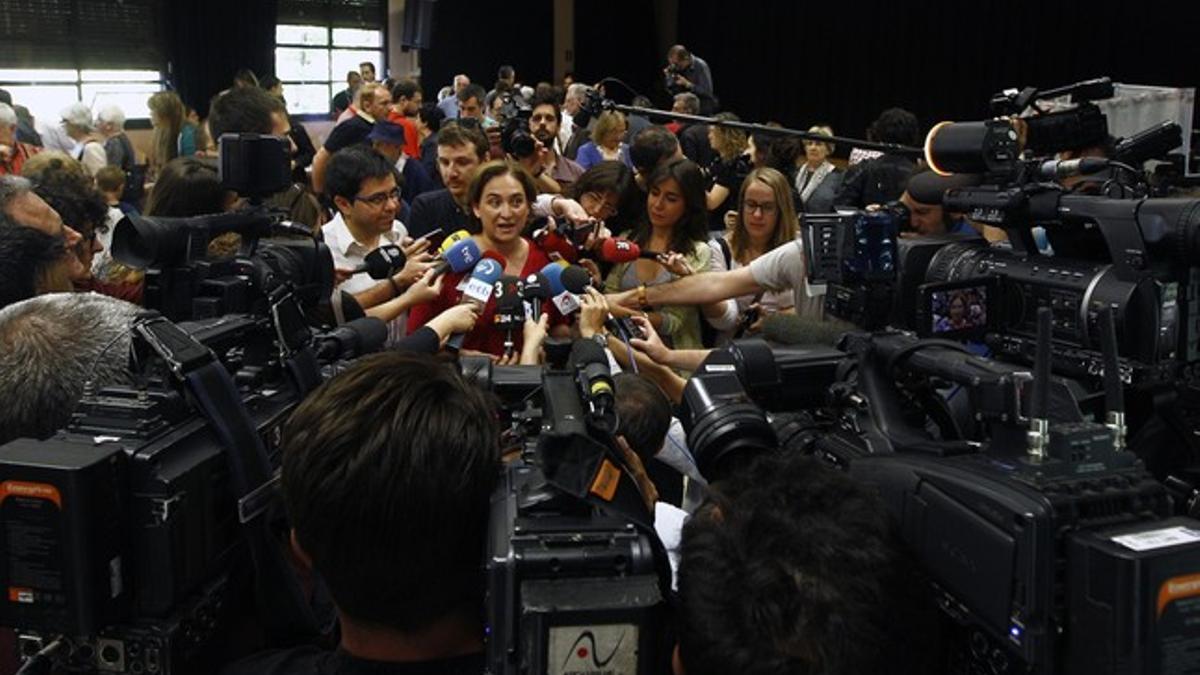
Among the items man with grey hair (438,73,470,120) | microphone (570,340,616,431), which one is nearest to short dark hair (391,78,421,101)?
man with grey hair (438,73,470,120)

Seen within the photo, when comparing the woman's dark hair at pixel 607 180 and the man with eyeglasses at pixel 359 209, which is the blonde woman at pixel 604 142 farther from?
the man with eyeglasses at pixel 359 209

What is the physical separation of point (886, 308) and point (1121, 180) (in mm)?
704

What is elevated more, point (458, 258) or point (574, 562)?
point (458, 258)

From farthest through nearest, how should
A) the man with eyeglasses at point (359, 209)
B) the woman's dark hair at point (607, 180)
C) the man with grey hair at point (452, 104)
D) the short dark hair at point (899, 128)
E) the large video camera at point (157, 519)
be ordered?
the man with grey hair at point (452, 104)
the short dark hair at point (899, 128)
the woman's dark hair at point (607, 180)
the man with eyeglasses at point (359, 209)
the large video camera at point (157, 519)

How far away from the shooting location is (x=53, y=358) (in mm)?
1253

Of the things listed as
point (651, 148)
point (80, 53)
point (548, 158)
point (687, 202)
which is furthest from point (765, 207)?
point (80, 53)

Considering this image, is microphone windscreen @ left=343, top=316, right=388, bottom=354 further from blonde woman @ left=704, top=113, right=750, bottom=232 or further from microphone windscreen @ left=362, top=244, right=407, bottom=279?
blonde woman @ left=704, top=113, right=750, bottom=232

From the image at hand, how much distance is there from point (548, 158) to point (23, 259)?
9.83 ft

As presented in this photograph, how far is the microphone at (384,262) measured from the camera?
2.44 meters

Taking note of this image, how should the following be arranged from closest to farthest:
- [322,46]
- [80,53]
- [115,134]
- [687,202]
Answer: [687,202] → [115,134] → [80,53] → [322,46]

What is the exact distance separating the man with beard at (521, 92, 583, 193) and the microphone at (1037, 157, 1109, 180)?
2.74 metres

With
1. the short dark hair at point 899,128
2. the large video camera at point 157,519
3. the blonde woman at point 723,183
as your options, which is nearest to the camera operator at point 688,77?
the blonde woman at point 723,183

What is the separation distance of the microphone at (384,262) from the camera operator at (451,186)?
1.07m

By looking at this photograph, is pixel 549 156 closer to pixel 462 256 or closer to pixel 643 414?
pixel 462 256
